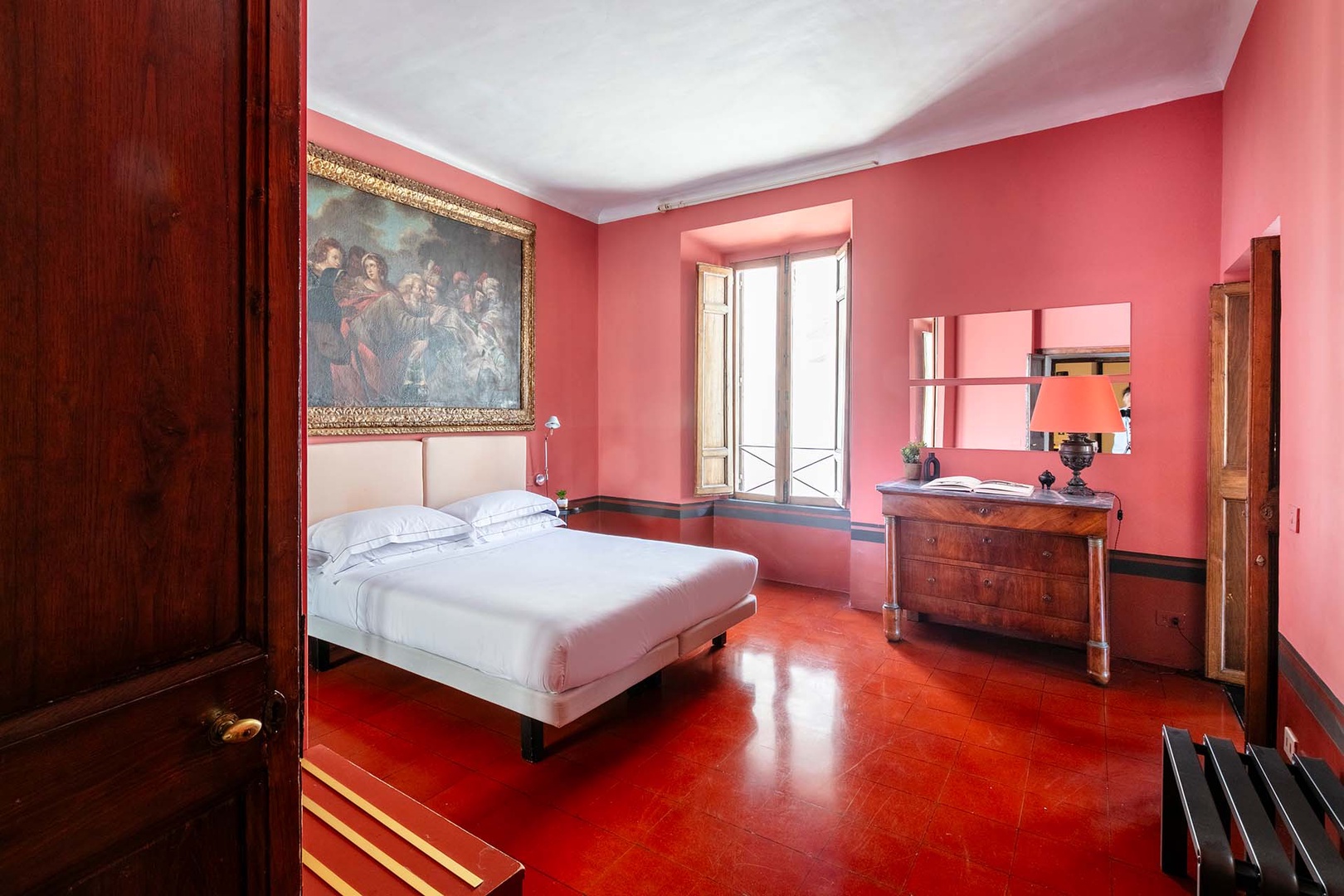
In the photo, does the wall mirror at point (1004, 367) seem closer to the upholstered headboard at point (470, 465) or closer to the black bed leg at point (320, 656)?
the upholstered headboard at point (470, 465)

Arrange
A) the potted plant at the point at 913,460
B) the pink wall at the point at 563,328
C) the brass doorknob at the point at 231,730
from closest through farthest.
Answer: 1. the brass doorknob at the point at 231,730
2. the potted plant at the point at 913,460
3. the pink wall at the point at 563,328

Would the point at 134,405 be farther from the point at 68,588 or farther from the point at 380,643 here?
the point at 380,643

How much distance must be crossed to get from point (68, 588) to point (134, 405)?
23 cm

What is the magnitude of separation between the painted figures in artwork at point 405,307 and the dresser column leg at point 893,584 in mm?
2846

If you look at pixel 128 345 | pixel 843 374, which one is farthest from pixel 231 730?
pixel 843 374

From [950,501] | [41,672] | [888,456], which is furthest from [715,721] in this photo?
[41,672]

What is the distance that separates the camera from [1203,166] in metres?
3.28

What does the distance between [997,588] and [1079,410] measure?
3.46 ft

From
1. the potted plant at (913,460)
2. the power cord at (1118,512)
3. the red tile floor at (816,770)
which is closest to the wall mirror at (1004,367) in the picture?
the potted plant at (913,460)

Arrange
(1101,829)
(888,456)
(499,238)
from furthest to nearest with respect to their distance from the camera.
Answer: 1. (499,238)
2. (888,456)
3. (1101,829)

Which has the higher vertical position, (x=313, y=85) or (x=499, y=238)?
(x=313, y=85)

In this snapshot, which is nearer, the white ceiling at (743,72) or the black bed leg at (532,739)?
the black bed leg at (532,739)

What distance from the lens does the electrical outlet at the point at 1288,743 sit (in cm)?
201

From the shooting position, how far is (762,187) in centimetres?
474
